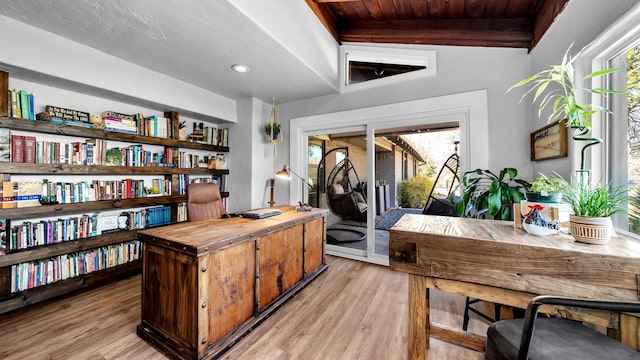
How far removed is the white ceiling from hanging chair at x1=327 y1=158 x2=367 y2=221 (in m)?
1.26

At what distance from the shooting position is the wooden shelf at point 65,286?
6.35 feet

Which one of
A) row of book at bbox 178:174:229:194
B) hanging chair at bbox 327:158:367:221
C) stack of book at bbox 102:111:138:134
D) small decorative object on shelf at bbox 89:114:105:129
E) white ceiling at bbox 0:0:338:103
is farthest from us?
hanging chair at bbox 327:158:367:221

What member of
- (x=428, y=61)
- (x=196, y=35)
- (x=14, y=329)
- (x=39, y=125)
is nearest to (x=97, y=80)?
(x=39, y=125)

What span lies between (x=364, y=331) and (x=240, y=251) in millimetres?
1122

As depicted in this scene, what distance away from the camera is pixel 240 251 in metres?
1.66

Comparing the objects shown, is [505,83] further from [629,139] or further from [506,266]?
[506,266]

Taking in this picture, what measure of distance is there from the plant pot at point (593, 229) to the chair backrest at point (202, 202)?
103 inches

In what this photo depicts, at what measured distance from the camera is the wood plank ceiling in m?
2.30

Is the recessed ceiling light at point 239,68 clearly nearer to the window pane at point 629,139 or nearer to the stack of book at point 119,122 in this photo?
the stack of book at point 119,122

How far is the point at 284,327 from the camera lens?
5.89 feet

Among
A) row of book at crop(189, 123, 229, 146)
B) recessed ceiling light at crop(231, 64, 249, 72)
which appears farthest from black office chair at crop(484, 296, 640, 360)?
row of book at crop(189, 123, 229, 146)

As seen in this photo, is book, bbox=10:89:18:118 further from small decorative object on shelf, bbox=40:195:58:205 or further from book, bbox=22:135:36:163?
small decorative object on shelf, bbox=40:195:58:205

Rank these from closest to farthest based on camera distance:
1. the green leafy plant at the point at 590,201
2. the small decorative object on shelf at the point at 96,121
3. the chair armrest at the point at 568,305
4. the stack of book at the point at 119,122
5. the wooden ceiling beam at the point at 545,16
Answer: the chair armrest at the point at 568,305 → the green leafy plant at the point at 590,201 → the wooden ceiling beam at the point at 545,16 → the small decorative object on shelf at the point at 96,121 → the stack of book at the point at 119,122

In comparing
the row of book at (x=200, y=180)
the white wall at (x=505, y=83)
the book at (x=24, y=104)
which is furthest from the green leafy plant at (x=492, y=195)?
the book at (x=24, y=104)
